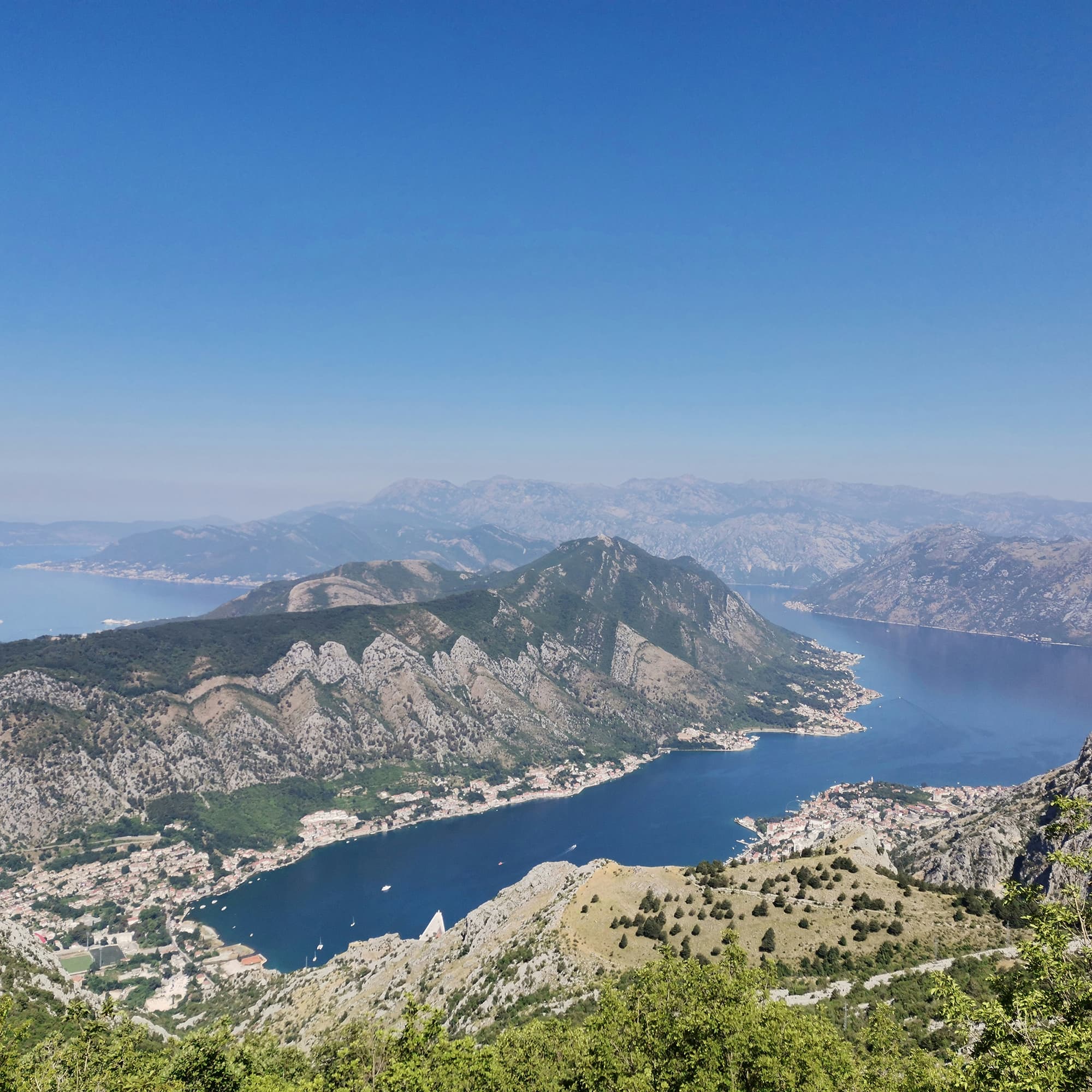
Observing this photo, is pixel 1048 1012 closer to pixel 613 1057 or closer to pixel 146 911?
pixel 613 1057

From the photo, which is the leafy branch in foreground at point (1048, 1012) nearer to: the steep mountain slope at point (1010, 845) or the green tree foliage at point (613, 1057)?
the green tree foliage at point (613, 1057)

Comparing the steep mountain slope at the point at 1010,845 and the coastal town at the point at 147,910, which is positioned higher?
the steep mountain slope at the point at 1010,845

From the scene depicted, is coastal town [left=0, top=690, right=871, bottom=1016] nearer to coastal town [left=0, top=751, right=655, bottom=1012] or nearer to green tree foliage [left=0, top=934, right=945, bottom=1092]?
coastal town [left=0, top=751, right=655, bottom=1012]

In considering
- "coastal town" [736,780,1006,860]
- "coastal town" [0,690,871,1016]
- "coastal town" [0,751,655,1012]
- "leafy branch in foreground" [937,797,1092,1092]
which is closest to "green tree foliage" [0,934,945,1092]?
"leafy branch in foreground" [937,797,1092,1092]

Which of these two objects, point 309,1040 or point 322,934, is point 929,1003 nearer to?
point 309,1040

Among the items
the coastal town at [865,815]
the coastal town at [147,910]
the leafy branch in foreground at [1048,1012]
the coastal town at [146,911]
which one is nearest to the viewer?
the leafy branch in foreground at [1048,1012]

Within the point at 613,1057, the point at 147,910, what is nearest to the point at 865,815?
the point at 613,1057

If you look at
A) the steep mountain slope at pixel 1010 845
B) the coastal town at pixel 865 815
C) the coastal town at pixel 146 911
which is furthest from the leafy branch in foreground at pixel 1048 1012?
the coastal town at pixel 865 815
